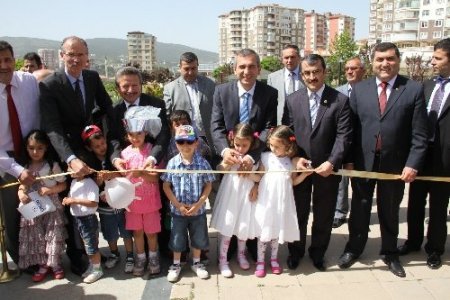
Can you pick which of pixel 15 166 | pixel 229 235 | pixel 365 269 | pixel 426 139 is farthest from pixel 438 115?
pixel 15 166

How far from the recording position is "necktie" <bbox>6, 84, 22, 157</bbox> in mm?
3701

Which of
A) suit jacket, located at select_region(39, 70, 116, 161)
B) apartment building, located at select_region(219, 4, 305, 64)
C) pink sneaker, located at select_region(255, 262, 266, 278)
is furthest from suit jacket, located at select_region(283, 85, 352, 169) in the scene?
apartment building, located at select_region(219, 4, 305, 64)

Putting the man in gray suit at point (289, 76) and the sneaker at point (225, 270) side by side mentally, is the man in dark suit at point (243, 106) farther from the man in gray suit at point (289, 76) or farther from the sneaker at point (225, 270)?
the man in gray suit at point (289, 76)

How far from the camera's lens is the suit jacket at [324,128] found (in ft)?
12.2

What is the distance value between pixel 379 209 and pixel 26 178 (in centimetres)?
351

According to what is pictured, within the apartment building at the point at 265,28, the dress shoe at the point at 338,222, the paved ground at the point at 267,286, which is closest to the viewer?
the paved ground at the point at 267,286

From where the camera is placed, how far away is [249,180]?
3820 millimetres

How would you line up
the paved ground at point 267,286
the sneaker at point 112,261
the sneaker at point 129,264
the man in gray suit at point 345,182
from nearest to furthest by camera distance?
the paved ground at point 267,286
the sneaker at point 129,264
the sneaker at point 112,261
the man in gray suit at point 345,182

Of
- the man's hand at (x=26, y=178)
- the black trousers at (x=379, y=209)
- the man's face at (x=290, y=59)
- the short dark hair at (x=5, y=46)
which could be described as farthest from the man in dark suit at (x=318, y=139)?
the short dark hair at (x=5, y=46)

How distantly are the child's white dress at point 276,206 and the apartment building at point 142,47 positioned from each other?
14321cm

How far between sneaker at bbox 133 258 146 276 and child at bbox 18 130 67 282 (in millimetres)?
736

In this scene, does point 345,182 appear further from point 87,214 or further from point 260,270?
point 87,214

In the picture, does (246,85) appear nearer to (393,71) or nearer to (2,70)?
(393,71)

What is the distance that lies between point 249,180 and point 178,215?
0.78 metres
